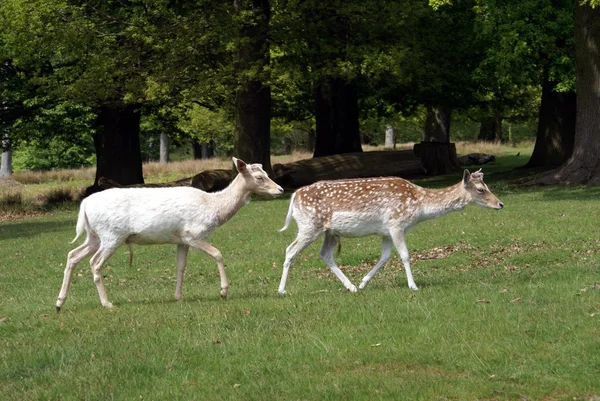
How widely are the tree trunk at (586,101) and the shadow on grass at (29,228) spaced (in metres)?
14.5

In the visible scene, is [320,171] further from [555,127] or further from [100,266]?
[100,266]

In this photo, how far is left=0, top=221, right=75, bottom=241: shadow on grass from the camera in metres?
28.2

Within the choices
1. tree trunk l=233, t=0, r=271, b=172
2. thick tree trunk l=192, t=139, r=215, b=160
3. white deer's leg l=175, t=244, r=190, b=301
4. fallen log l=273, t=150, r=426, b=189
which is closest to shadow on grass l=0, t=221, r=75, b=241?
tree trunk l=233, t=0, r=271, b=172

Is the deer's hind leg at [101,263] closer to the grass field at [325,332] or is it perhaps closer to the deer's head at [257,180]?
the grass field at [325,332]

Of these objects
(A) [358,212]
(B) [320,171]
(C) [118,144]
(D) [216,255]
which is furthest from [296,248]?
(C) [118,144]

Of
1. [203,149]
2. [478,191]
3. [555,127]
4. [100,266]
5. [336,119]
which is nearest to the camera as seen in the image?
[100,266]

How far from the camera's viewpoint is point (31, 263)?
21.2m

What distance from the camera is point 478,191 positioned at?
14.5 m

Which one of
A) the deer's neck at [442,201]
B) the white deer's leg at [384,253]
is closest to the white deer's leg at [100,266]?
the white deer's leg at [384,253]

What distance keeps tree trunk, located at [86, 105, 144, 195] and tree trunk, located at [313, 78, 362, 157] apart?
7.22 metres

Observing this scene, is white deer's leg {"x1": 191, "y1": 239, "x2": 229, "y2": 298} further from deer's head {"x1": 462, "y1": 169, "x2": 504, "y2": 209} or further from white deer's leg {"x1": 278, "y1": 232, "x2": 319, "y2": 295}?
deer's head {"x1": 462, "y1": 169, "x2": 504, "y2": 209}

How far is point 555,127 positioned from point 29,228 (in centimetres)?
1899

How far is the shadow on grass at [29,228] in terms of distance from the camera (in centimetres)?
2820

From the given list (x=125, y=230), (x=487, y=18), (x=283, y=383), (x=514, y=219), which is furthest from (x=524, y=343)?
(x=487, y=18)
